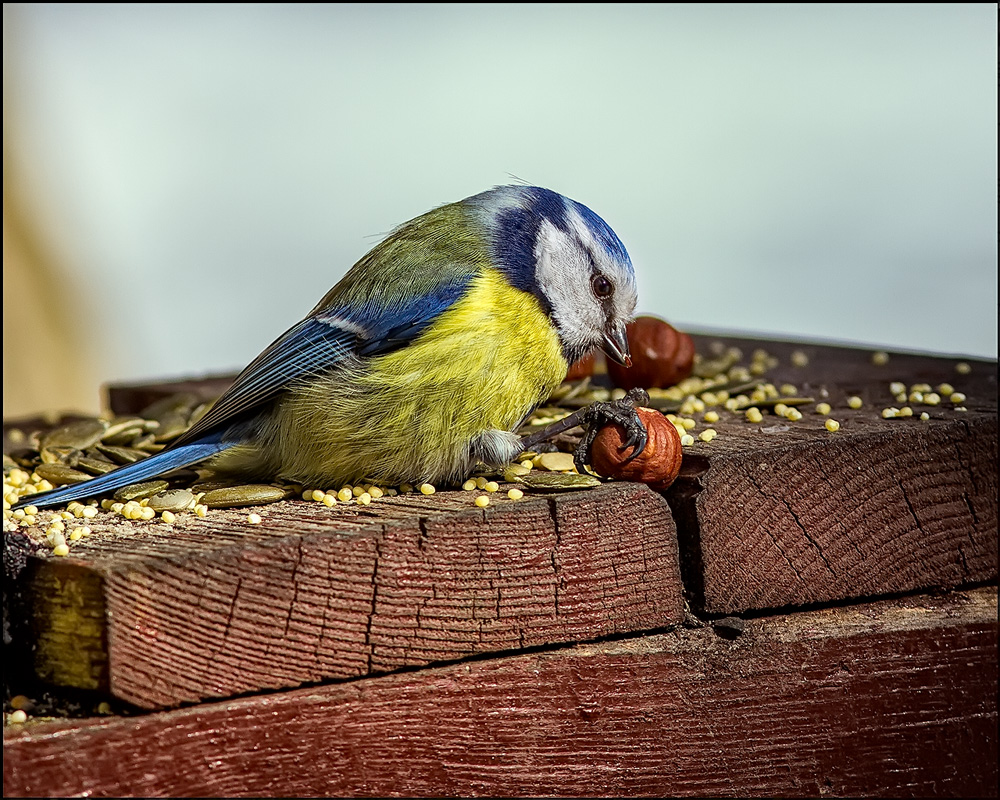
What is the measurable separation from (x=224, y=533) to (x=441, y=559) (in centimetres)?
26

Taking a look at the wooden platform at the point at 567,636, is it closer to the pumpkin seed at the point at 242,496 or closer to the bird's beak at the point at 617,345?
the pumpkin seed at the point at 242,496

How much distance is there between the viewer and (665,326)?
7.72 ft

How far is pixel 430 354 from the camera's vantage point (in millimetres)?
1747

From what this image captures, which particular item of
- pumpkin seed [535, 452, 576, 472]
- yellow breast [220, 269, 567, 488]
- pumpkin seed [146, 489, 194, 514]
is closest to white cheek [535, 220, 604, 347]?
yellow breast [220, 269, 567, 488]

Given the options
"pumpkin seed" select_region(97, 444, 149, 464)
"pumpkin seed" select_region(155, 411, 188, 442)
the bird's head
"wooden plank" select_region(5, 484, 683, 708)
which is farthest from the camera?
"pumpkin seed" select_region(155, 411, 188, 442)

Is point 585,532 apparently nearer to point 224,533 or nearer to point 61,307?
point 224,533

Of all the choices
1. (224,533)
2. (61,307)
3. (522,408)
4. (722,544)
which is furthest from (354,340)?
(61,307)

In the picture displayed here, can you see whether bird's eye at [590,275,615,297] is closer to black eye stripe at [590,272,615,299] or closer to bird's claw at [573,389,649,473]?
black eye stripe at [590,272,615,299]

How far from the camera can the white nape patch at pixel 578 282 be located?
6.23ft

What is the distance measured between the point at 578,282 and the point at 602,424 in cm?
32

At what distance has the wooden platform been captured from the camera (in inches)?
53.5

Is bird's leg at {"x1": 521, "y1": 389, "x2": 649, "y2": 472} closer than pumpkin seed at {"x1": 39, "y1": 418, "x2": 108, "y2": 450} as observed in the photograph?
Yes

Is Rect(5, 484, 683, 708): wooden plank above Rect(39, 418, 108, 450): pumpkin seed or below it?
below

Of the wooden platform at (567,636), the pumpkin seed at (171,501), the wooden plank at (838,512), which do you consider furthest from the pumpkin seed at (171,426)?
the wooden plank at (838,512)
